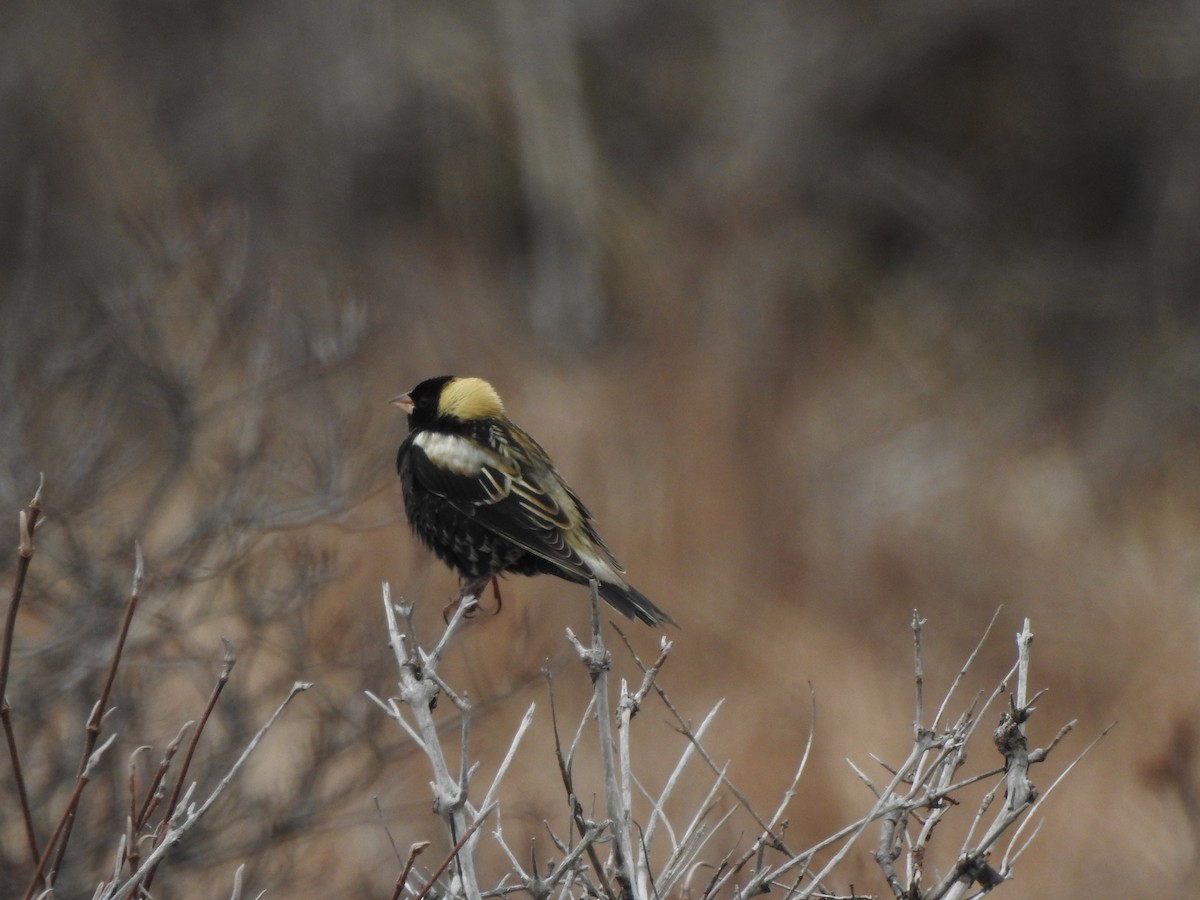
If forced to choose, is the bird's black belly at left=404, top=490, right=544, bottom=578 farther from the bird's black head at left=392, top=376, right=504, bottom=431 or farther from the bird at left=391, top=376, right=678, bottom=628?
the bird's black head at left=392, top=376, right=504, bottom=431

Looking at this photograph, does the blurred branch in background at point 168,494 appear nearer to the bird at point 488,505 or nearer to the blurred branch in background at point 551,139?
the bird at point 488,505

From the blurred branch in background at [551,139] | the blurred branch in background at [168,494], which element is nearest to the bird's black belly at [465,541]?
the blurred branch in background at [168,494]

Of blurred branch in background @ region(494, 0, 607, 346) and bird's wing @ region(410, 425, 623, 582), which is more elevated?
blurred branch in background @ region(494, 0, 607, 346)

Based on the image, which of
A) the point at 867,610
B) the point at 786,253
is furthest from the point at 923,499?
the point at 786,253

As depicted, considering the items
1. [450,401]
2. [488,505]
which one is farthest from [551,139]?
[488,505]

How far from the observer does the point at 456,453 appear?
14.9 feet

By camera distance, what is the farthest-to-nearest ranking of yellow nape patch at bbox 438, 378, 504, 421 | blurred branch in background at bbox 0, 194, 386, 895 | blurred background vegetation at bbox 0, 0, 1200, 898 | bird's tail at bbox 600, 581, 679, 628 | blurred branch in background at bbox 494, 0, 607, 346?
blurred branch in background at bbox 494, 0, 607, 346, blurred background vegetation at bbox 0, 0, 1200, 898, blurred branch in background at bbox 0, 194, 386, 895, yellow nape patch at bbox 438, 378, 504, 421, bird's tail at bbox 600, 581, 679, 628

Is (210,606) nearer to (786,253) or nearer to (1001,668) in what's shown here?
(1001,668)

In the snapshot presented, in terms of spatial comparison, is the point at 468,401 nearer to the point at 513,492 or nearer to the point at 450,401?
the point at 450,401

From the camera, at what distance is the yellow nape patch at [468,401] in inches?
187

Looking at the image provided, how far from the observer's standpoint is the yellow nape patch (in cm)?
475

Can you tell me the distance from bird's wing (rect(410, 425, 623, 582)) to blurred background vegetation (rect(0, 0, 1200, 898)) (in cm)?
143

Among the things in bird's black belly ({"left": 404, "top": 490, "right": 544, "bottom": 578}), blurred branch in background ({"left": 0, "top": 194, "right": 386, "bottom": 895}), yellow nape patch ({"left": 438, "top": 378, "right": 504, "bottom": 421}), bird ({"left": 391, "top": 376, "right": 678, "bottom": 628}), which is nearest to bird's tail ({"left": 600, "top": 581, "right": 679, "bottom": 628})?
bird ({"left": 391, "top": 376, "right": 678, "bottom": 628})

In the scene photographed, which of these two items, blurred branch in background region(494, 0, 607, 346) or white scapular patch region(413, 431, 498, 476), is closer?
white scapular patch region(413, 431, 498, 476)
